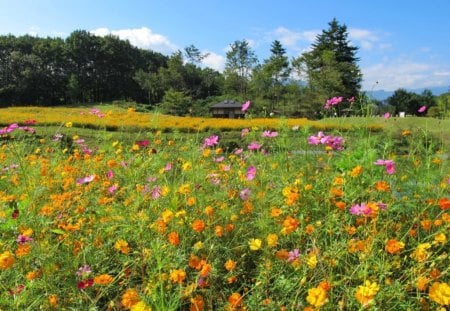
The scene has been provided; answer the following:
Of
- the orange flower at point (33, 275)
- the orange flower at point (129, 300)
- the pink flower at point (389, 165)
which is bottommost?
the orange flower at point (33, 275)

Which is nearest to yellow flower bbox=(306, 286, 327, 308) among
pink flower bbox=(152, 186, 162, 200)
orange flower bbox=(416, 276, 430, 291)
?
orange flower bbox=(416, 276, 430, 291)

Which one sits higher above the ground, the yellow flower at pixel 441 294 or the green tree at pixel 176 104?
the green tree at pixel 176 104

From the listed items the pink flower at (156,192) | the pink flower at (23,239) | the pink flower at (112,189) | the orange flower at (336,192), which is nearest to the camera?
the pink flower at (23,239)

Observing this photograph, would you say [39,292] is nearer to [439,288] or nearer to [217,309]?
[217,309]

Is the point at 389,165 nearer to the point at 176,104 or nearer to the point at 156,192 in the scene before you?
the point at 156,192

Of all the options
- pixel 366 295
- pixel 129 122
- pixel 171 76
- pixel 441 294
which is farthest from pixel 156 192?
pixel 171 76

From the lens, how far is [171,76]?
4047 centimetres

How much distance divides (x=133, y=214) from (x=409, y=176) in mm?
1371

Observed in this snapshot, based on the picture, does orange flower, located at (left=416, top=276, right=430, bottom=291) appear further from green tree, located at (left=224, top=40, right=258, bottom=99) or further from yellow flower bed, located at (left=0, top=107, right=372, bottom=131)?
green tree, located at (left=224, top=40, right=258, bottom=99)

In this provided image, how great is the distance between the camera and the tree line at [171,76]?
102 ft

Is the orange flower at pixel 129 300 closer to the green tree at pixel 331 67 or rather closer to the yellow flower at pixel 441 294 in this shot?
the yellow flower at pixel 441 294

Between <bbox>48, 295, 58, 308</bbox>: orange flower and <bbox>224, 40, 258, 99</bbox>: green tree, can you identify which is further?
<bbox>224, 40, 258, 99</bbox>: green tree

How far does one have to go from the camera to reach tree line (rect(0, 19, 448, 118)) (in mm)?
30984

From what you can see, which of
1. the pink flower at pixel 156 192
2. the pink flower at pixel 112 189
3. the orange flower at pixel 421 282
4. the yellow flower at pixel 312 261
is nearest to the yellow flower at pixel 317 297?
the yellow flower at pixel 312 261
